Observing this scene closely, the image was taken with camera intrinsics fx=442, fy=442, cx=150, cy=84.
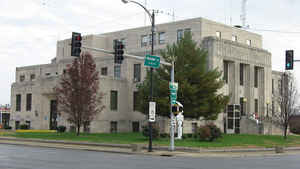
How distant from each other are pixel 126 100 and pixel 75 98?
18069 mm

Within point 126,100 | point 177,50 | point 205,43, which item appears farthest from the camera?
point 126,100

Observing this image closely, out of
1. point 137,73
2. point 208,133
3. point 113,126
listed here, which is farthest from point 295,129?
point 208,133

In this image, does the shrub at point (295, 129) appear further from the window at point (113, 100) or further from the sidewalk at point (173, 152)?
the sidewalk at point (173, 152)

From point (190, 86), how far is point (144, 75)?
17174 millimetres

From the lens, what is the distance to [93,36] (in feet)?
211

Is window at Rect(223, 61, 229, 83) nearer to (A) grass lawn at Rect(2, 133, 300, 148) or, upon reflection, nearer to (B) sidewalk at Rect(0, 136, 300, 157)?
(A) grass lawn at Rect(2, 133, 300, 148)

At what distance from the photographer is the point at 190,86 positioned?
39812mm

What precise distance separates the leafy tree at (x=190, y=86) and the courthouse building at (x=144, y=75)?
9.90m

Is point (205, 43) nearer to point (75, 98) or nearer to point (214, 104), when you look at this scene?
point (214, 104)

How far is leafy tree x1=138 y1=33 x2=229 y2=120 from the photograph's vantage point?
40.2 m

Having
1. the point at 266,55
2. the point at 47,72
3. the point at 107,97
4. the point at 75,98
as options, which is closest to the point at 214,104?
the point at 75,98

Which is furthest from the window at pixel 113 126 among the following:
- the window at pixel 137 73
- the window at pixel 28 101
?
the window at pixel 28 101

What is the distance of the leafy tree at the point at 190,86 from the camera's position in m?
40.2

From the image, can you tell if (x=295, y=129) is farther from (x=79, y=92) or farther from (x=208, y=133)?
(x=79, y=92)
